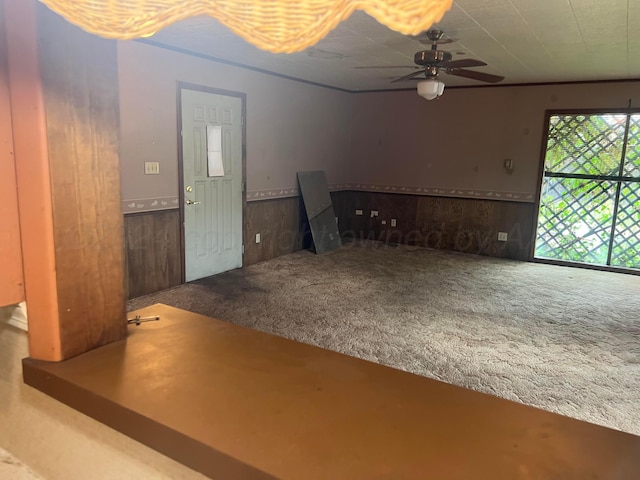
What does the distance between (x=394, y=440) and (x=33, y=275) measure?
89 cm

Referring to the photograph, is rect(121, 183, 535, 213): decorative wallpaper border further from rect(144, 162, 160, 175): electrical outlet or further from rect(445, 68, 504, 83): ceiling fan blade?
rect(445, 68, 504, 83): ceiling fan blade

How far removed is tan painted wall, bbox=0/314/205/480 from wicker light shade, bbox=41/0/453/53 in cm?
77

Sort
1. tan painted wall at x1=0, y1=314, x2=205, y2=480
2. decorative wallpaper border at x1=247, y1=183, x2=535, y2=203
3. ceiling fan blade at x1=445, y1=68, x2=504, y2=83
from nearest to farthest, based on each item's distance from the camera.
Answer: tan painted wall at x1=0, y1=314, x2=205, y2=480 < ceiling fan blade at x1=445, y1=68, x2=504, y2=83 < decorative wallpaper border at x1=247, y1=183, x2=535, y2=203

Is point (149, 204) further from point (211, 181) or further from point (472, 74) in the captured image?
point (472, 74)

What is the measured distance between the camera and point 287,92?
5.90m

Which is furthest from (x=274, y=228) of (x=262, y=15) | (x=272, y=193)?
(x=262, y=15)

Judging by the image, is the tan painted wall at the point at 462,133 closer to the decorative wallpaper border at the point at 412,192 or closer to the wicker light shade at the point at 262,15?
the decorative wallpaper border at the point at 412,192

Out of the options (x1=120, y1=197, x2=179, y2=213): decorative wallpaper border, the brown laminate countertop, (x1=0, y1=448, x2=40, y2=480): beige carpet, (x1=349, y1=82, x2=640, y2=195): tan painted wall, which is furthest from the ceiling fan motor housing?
(x1=0, y1=448, x2=40, y2=480): beige carpet

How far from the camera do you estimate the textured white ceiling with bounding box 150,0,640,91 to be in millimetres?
3008

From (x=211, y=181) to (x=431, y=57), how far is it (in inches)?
100

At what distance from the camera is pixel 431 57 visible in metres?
Answer: 3.56

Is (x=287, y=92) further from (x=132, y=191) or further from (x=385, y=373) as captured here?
(x=385, y=373)

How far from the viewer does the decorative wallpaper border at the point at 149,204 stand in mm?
4109

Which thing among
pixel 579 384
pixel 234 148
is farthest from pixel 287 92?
pixel 579 384
